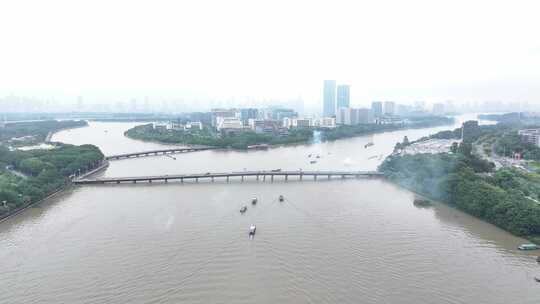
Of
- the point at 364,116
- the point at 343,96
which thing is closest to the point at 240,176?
the point at 364,116

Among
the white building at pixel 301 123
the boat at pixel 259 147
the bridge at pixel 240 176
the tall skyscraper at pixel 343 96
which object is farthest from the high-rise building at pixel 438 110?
the bridge at pixel 240 176

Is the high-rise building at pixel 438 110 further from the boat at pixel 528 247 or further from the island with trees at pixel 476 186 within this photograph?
the boat at pixel 528 247

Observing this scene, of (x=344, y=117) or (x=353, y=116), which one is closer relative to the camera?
(x=353, y=116)

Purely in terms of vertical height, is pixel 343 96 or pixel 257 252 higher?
pixel 343 96

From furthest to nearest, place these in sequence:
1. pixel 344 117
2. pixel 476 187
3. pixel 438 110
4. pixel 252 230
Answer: pixel 438 110, pixel 344 117, pixel 476 187, pixel 252 230

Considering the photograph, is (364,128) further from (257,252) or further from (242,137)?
(257,252)

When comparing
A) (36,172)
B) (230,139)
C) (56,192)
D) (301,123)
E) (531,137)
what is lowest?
(56,192)

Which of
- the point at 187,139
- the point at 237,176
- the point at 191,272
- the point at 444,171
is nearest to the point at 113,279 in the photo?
the point at 191,272
